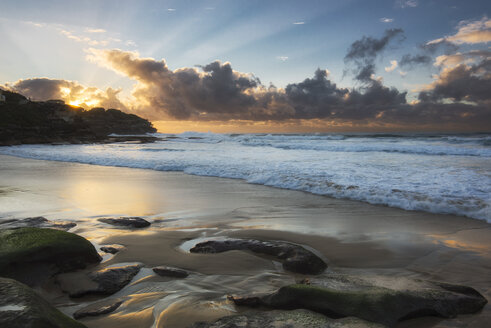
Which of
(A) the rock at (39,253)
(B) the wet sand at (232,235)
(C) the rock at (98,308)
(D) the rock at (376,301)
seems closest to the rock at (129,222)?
(B) the wet sand at (232,235)

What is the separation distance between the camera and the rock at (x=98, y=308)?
2.08 meters

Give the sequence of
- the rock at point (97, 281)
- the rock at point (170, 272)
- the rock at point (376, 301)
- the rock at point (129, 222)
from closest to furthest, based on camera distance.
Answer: the rock at point (376, 301), the rock at point (97, 281), the rock at point (170, 272), the rock at point (129, 222)

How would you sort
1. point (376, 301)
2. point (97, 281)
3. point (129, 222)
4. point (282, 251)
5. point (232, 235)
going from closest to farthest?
point (376, 301), point (97, 281), point (282, 251), point (232, 235), point (129, 222)

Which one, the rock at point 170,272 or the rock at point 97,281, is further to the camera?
→ the rock at point 170,272

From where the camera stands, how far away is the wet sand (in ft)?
7.52

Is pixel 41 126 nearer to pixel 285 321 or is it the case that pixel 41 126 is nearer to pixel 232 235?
pixel 232 235

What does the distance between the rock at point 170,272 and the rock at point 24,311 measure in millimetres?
1115

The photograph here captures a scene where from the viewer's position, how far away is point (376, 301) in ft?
6.66

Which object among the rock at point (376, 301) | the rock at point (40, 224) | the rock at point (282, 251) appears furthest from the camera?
the rock at point (40, 224)

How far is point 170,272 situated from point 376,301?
180 cm

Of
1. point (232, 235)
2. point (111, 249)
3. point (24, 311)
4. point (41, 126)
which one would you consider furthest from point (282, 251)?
point (41, 126)

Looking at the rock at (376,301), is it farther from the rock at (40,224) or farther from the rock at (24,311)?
the rock at (40,224)

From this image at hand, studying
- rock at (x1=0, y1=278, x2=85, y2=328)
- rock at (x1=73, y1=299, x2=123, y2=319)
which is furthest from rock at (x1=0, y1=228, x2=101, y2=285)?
rock at (x1=0, y1=278, x2=85, y2=328)

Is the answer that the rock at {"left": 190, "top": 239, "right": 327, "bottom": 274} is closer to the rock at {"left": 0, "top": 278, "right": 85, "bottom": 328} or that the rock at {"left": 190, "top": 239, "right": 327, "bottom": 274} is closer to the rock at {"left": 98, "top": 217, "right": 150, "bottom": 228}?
the rock at {"left": 98, "top": 217, "right": 150, "bottom": 228}
